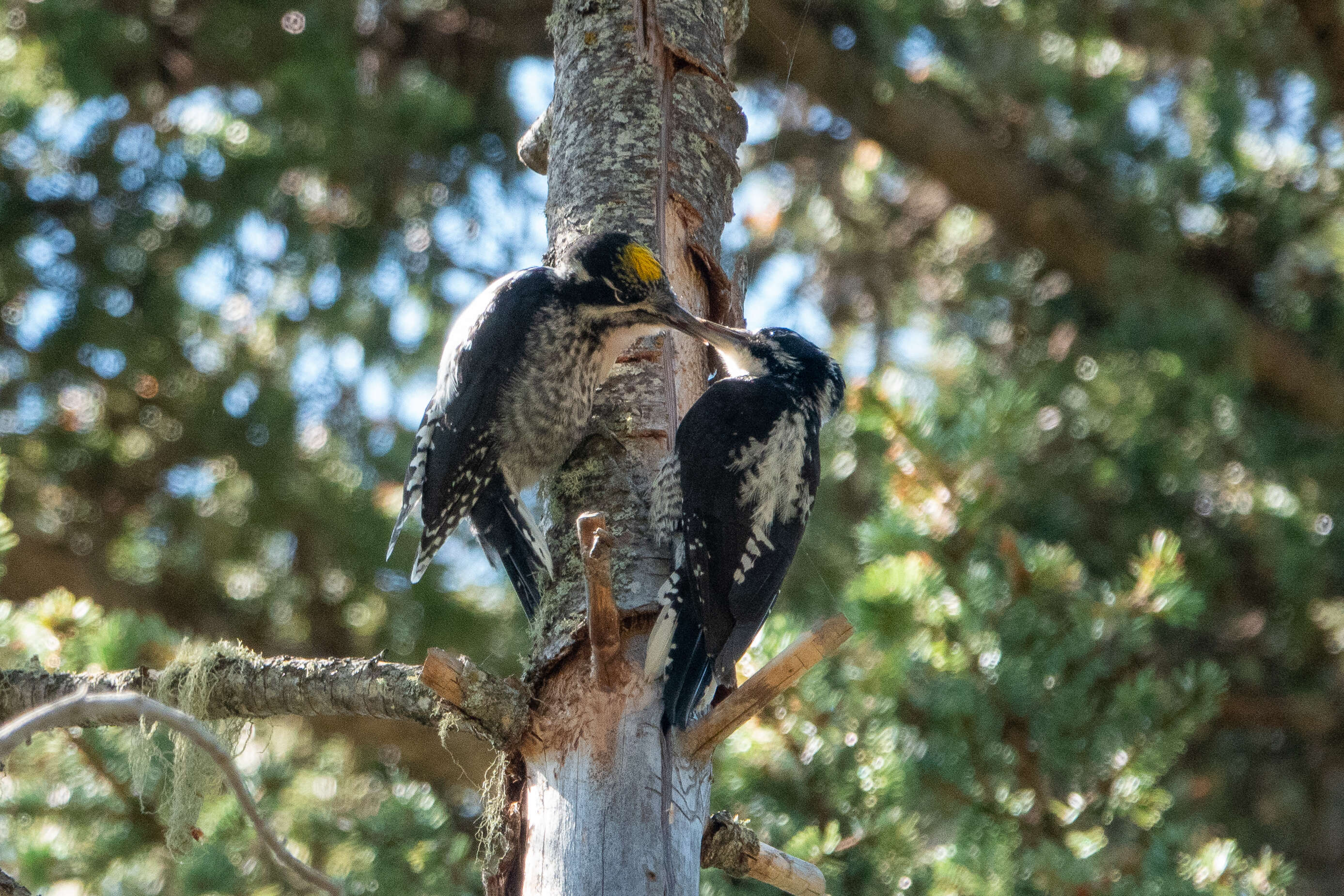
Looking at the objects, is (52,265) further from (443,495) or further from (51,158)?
(443,495)

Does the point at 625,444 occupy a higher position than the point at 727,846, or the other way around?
the point at 625,444

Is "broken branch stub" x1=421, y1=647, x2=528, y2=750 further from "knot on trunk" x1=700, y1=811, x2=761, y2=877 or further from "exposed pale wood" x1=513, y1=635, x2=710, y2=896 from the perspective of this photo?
"knot on trunk" x1=700, y1=811, x2=761, y2=877

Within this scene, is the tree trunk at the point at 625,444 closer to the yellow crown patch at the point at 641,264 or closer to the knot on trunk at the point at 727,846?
the knot on trunk at the point at 727,846

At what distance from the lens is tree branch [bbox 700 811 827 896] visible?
87.1 inches

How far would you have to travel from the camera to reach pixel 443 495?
2.66 m

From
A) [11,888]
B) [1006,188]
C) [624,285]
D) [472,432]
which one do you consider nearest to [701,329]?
[624,285]

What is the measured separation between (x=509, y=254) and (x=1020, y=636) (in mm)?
2684

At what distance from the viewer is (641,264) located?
259 cm

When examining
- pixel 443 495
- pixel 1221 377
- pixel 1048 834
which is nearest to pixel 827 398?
pixel 443 495

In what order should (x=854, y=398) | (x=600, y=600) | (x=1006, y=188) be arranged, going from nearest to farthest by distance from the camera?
(x=600, y=600), (x=854, y=398), (x=1006, y=188)

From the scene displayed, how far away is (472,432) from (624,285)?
0.45m

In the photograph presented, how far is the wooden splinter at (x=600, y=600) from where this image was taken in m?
1.81

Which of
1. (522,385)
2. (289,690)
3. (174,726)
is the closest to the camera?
(174,726)

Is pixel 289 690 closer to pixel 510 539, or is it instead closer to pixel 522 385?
pixel 510 539
